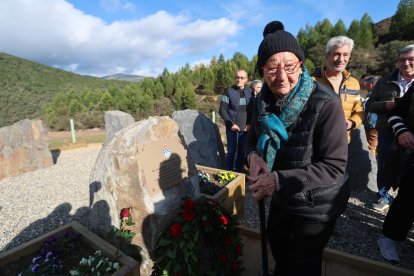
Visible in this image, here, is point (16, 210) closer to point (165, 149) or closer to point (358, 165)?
point (165, 149)

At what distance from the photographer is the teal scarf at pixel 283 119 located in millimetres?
1420

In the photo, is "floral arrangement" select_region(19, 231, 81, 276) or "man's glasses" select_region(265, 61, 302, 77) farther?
"floral arrangement" select_region(19, 231, 81, 276)

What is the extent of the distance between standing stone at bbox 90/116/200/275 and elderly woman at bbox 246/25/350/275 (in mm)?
973

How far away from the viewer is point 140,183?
2123 mm

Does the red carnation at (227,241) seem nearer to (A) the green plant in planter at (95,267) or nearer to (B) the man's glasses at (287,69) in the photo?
(A) the green plant in planter at (95,267)

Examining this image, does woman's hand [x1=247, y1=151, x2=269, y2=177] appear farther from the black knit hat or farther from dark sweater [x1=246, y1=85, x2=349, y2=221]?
the black knit hat

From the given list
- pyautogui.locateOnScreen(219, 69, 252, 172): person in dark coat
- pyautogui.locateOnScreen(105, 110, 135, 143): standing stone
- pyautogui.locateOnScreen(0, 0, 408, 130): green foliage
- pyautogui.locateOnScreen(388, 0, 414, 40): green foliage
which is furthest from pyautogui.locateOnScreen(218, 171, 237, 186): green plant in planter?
pyautogui.locateOnScreen(388, 0, 414, 40): green foliage

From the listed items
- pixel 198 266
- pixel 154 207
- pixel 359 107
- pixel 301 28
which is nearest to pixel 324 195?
pixel 198 266

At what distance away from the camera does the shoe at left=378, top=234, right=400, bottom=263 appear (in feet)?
8.51

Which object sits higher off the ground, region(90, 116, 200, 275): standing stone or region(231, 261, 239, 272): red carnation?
region(90, 116, 200, 275): standing stone

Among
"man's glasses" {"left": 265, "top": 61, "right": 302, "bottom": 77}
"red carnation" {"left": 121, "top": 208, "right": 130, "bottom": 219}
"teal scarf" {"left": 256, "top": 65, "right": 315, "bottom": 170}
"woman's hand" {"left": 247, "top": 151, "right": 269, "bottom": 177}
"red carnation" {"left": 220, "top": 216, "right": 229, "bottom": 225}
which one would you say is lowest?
"red carnation" {"left": 220, "top": 216, "right": 229, "bottom": 225}

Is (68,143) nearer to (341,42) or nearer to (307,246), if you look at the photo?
(341,42)

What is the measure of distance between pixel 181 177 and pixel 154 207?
0.43 m

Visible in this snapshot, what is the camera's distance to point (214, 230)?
218 centimetres
